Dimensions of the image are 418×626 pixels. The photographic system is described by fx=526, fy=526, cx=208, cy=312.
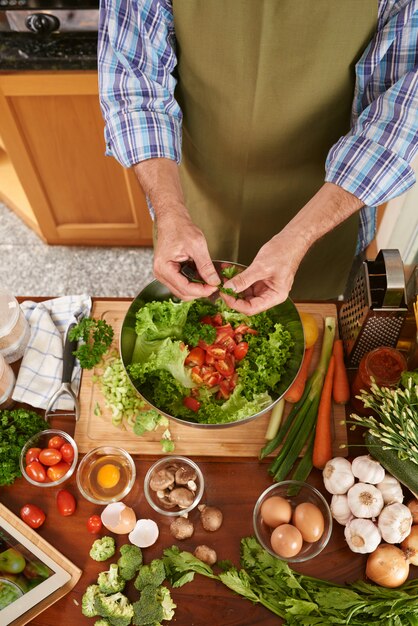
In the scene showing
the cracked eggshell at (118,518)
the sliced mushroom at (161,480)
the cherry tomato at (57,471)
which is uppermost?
the cherry tomato at (57,471)

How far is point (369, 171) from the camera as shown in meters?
1.33

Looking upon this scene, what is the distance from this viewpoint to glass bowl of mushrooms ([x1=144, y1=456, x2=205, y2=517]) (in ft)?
4.21

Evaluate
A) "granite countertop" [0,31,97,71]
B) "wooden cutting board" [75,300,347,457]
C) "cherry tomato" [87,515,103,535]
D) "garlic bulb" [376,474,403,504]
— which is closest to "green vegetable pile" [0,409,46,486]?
"wooden cutting board" [75,300,347,457]

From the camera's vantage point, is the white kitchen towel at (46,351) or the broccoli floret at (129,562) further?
the white kitchen towel at (46,351)

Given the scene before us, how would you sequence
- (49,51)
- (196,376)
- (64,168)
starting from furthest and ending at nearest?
(64,168), (49,51), (196,376)

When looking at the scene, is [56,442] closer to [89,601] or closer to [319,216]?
[89,601]

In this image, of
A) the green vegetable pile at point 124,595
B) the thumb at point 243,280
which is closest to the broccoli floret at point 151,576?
the green vegetable pile at point 124,595

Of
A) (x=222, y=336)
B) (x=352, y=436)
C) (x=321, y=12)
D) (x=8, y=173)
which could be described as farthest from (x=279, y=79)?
(x=8, y=173)

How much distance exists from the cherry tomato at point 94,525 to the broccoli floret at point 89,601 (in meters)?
0.12

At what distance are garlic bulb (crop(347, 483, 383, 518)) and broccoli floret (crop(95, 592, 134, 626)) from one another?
55 cm

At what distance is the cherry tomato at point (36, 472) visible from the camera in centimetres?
132

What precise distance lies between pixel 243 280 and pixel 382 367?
43 cm

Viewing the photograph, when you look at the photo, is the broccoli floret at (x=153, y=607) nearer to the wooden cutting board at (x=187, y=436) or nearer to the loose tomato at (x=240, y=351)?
the wooden cutting board at (x=187, y=436)

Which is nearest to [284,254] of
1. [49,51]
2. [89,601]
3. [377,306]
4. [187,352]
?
[377,306]
